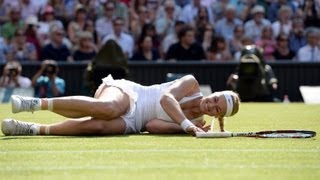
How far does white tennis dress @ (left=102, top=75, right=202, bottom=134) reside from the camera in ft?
35.7

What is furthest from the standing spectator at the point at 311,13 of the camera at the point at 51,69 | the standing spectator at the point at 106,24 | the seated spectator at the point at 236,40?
the camera at the point at 51,69

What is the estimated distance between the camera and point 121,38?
23.5m

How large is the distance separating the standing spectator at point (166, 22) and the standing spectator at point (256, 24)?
1.86 metres

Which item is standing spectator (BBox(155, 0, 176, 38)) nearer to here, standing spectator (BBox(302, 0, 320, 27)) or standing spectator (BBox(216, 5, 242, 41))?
standing spectator (BBox(216, 5, 242, 41))

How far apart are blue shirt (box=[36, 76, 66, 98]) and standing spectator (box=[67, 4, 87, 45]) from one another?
5.96ft

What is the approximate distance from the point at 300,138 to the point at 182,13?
14.3 meters

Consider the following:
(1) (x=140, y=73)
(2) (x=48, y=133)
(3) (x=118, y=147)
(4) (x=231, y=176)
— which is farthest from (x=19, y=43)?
(4) (x=231, y=176)

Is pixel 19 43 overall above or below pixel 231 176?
above

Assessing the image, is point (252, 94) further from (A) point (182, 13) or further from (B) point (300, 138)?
(B) point (300, 138)

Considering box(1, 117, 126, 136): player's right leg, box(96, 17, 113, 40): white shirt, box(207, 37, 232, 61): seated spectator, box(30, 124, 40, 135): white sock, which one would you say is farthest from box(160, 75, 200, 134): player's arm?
box(96, 17, 113, 40): white shirt

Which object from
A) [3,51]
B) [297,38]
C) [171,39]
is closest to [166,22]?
[171,39]

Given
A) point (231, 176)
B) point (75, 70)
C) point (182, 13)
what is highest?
point (182, 13)

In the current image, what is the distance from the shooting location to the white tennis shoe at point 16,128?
419 inches

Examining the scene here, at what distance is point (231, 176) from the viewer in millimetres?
7398
